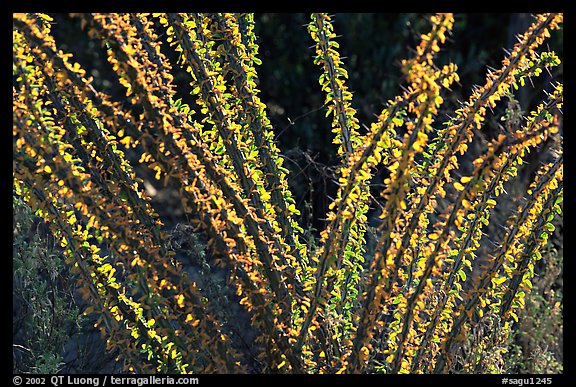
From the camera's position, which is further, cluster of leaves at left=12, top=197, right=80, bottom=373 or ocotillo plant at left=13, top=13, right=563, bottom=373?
cluster of leaves at left=12, top=197, right=80, bottom=373

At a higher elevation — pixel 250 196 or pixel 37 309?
pixel 250 196

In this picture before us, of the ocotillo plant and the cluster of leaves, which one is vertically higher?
the ocotillo plant

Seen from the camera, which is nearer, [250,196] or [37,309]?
[250,196]

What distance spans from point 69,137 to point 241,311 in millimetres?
1549

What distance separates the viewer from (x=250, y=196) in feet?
8.20

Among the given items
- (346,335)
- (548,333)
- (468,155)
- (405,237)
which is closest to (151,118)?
(405,237)

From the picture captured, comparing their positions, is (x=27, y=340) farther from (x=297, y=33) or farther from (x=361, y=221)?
(x=297, y=33)

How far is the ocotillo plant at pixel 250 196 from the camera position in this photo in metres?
2.08

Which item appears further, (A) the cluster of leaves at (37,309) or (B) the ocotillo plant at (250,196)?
(A) the cluster of leaves at (37,309)

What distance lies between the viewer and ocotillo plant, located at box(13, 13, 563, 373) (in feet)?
6.81

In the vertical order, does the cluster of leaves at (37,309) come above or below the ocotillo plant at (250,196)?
below

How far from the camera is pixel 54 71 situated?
2320mm

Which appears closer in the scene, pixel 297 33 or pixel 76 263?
pixel 76 263

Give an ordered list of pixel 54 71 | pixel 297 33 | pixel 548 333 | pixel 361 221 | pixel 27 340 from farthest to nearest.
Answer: pixel 297 33, pixel 548 333, pixel 27 340, pixel 361 221, pixel 54 71
